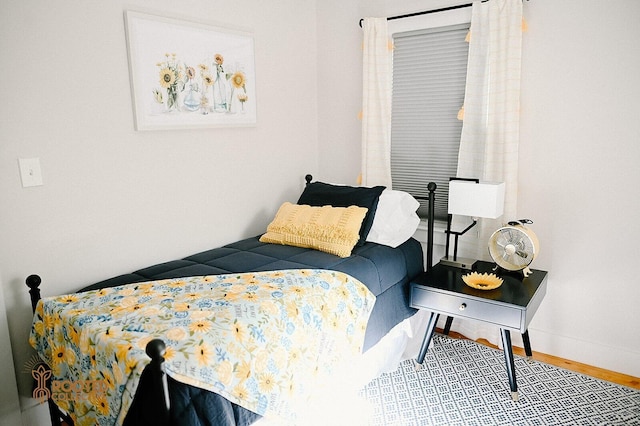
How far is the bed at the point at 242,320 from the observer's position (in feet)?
4.75

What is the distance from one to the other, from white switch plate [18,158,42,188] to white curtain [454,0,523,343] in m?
2.35

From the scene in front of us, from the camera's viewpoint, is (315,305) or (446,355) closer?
(315,305)

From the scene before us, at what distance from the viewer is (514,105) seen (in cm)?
263

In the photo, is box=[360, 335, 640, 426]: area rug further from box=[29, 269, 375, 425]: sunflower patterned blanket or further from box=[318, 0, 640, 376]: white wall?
box=[29, 269, 375, 425]: sunflower patterned blanket

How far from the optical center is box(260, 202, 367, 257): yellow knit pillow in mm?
2592

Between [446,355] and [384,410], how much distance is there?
698mm

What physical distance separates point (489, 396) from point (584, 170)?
4.51ft

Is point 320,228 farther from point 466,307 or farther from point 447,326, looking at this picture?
point 447,326

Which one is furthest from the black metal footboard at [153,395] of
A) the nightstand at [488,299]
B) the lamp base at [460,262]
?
the lamp base at [460,262]

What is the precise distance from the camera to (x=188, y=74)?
2.59 m

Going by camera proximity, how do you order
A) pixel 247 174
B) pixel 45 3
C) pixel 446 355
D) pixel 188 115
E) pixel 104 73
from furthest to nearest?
1. pixel 247 174
2. pixel 446 355
3. pixel 188 115
4. pixel 104 73
5. pixel 45 3

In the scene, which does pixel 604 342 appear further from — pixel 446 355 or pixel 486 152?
pixel 486 152

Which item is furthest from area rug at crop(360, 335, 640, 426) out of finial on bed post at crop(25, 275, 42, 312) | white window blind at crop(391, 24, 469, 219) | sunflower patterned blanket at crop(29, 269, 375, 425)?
finial on bed post at crop(25, 275, 42, 312)

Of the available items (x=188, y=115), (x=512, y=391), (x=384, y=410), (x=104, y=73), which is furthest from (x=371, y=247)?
(x=104, y=73)
